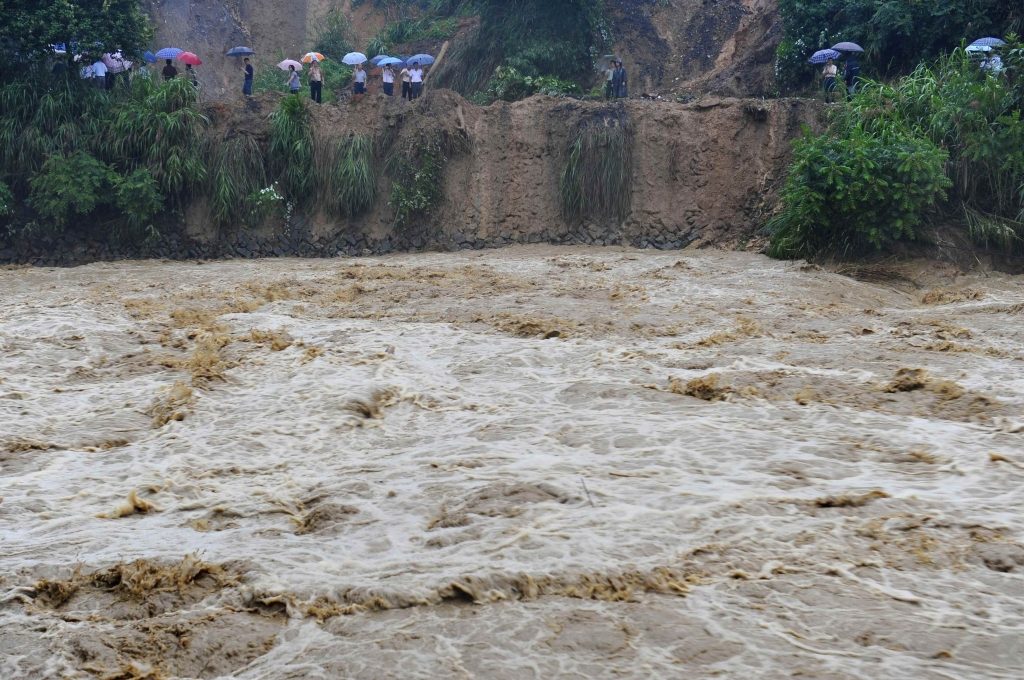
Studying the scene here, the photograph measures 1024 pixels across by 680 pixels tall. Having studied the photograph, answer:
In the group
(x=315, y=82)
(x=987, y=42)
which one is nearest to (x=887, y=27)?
(x=987, y=42)

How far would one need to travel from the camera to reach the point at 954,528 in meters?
4.65

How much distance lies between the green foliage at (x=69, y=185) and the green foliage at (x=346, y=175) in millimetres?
Answer: 3079

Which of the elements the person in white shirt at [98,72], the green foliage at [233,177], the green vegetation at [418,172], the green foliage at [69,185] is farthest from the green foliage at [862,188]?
the person in white shirt at [98,72]

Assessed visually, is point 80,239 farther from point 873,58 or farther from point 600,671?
point 600,671

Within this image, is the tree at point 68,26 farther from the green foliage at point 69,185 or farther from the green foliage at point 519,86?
the green foliage at point 519,86

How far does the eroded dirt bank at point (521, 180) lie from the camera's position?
16.1m

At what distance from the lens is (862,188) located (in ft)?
42.5

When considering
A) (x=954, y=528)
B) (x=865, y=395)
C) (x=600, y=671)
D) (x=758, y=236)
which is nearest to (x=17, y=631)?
(x=600, y=671)

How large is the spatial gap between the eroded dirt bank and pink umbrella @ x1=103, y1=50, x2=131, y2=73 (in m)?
1.78

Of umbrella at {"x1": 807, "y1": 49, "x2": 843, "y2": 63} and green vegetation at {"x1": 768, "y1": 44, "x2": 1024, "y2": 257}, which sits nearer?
green vegetation at {"x1": 768, "y1": 44, "x2": 1024, "y2": 257}

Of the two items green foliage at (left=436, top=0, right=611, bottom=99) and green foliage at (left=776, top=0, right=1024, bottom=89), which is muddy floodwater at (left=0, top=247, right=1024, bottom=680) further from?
green foliage at (left=436, top=0, right=611, bottom=99)

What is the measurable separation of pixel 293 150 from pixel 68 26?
3.59 meters

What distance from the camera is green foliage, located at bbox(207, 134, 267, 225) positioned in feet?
53.5

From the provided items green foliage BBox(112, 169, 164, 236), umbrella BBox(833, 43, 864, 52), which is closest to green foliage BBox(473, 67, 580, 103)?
umbrella BBox(833, 43, 864, 52)
